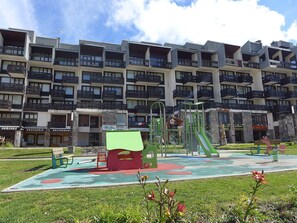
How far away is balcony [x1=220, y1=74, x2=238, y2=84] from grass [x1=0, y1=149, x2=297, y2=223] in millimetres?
40835

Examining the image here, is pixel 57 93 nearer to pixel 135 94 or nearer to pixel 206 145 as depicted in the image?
pixel 135 94

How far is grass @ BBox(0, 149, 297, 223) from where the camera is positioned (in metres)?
4.40

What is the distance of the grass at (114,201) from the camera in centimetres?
440

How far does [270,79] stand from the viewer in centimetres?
4762

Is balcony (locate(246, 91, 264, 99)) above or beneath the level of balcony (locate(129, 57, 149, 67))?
beneath

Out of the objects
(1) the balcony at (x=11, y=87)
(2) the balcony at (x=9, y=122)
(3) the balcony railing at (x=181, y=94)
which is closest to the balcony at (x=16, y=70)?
(1) the balcony at (x=11, y=87)

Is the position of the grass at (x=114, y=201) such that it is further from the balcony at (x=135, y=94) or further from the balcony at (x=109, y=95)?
the balcony at (x=135, y=94)

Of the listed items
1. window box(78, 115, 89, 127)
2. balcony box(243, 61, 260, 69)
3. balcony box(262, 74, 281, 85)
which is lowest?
window box(78, 115, 89, 127)

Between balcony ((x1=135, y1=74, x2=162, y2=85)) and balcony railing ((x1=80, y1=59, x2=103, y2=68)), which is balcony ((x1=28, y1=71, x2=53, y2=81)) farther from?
balcony ((x1=135, y1=74, x2=162, y2=85))

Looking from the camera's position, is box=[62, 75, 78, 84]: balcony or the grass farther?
box=[62, 75, 78, 84]: balcony

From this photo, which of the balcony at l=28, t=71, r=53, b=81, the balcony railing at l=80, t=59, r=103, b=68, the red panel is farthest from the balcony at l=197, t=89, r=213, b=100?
the red panel

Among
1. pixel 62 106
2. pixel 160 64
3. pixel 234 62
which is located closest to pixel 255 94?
pixel 234 62

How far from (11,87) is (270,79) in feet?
166

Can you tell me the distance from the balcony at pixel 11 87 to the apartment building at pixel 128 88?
0.15 metres
